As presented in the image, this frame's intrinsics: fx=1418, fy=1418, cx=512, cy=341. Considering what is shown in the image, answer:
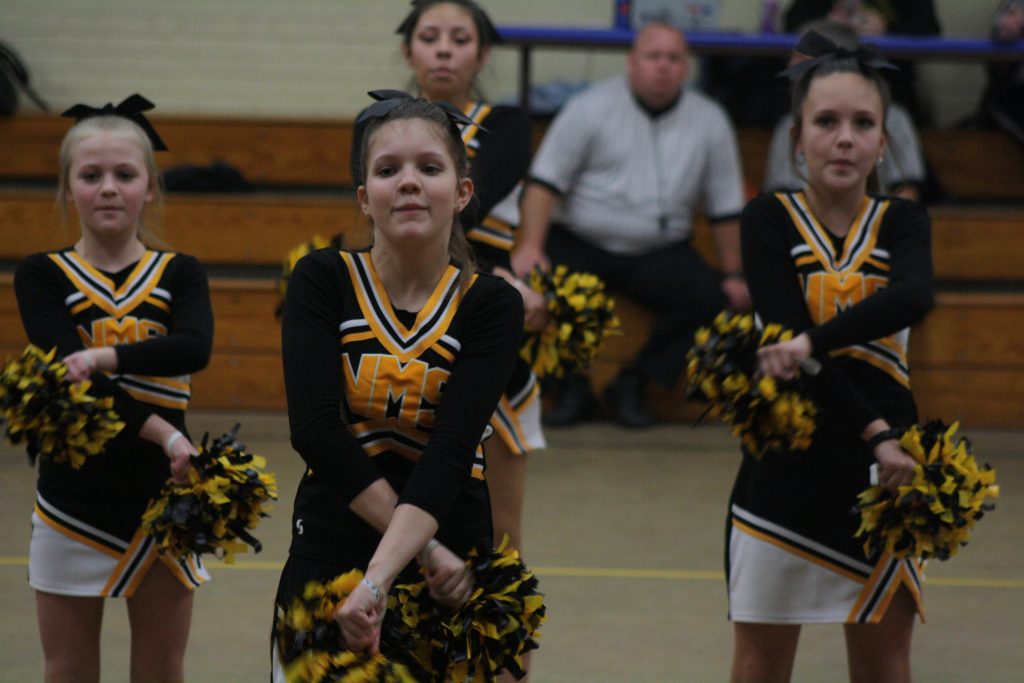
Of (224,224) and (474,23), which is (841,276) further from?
(224,224)

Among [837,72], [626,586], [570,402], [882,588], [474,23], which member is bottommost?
[626,586]

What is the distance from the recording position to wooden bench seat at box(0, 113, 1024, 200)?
24.6 ft

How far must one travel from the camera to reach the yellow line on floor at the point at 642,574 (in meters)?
4.39

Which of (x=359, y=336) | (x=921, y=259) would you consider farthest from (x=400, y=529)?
(x=921, y=259)

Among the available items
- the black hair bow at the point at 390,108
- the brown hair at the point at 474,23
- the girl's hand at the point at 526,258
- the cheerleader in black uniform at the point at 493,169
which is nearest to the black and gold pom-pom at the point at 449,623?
the black hair bow at the point at 390,108

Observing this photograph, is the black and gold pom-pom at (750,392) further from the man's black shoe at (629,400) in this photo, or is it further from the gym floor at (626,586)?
the man's black shoe at (629,400)

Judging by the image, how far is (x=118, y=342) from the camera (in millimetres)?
2840

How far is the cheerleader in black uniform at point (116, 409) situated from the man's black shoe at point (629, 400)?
3.68 meters

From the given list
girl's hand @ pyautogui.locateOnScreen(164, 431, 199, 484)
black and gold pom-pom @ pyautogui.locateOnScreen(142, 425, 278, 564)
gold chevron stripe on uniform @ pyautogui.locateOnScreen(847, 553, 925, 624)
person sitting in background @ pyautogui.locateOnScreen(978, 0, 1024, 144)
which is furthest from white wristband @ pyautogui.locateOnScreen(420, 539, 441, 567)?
person sitting in background @ pyautogui.locateOnScreen(978, 0, 1024, 144)

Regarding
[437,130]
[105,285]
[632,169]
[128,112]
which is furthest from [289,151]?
[437,130]

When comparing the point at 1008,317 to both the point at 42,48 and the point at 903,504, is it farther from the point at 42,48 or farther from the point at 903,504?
the point at 42,48

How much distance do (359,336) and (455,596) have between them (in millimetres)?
422

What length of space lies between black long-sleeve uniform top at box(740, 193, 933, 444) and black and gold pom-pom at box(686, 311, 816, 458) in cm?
8

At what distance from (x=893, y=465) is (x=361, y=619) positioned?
1104 millimetres
